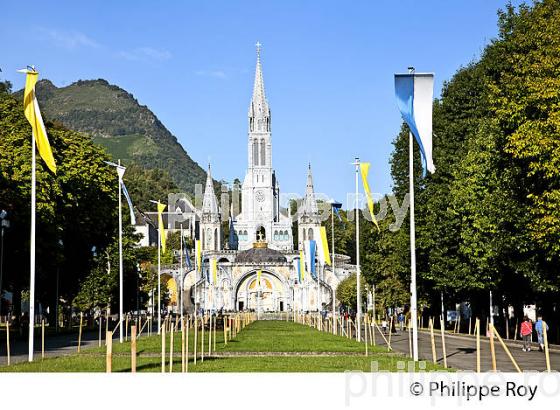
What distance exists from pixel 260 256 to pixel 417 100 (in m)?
140

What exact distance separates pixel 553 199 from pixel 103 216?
35784 millimetres

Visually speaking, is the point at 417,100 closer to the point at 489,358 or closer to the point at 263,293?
the point at 489,358

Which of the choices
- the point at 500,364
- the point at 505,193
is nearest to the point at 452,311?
the point at 505,193

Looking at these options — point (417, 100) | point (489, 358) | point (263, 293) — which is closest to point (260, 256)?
point (263, 293)

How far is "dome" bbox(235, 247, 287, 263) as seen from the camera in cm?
17062

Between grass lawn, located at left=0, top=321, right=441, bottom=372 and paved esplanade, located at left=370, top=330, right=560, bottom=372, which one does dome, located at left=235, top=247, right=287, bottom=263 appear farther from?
grass lawn, located at left=0, top=321, right=441, bottom=372

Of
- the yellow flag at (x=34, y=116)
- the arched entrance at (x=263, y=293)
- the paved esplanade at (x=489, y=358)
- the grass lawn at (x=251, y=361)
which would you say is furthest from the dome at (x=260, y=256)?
the yellow flag at (x=34, y=116)

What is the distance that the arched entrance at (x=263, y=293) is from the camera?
168000 millimetres

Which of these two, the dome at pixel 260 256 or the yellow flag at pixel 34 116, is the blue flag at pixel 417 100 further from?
the dome at pixel 260 256

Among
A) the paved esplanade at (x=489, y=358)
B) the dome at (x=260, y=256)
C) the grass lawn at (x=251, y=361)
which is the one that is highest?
the dome at (x=260, y=256)

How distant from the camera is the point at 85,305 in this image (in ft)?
281

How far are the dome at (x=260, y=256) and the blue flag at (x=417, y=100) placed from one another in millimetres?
137222

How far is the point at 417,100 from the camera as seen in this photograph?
3303 centimetres
